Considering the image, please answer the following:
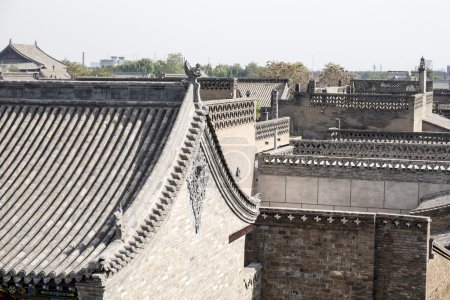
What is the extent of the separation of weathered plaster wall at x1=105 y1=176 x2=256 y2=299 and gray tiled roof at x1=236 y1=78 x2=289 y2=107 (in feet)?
118

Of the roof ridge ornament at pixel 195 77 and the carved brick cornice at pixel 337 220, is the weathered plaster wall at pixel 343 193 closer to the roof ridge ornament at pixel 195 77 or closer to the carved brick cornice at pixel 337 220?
the carved brick cornice at pixel 337 220

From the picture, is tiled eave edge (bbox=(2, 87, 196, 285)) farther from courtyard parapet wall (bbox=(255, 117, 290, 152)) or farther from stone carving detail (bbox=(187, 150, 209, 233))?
courtyard parapet wall (bbox=(255, 117, 290, 152))

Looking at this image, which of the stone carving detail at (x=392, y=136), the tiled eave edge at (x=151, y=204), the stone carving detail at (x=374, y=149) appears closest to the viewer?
the tiled eave edge at (x=151, y=204)

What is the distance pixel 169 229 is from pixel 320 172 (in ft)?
39.9

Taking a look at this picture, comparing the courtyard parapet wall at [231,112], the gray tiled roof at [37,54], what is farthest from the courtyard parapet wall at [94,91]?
the gray tiled roof at [37,54]

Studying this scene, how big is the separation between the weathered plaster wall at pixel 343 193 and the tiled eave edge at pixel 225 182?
24.7 ft

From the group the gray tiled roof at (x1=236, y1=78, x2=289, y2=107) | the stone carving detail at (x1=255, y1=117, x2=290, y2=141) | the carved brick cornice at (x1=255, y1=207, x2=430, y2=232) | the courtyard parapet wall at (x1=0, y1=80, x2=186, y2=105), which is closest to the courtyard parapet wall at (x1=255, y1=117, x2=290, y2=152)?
the stone carving detail at (x1=255, y1=117, x2=290, y2=141)

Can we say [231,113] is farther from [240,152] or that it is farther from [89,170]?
[89,170]

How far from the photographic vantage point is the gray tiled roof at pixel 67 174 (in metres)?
13.1

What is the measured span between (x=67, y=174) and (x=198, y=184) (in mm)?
2511

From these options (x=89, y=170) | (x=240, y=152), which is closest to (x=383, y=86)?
(x=240, y=152)

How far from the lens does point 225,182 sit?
1681 centimetres

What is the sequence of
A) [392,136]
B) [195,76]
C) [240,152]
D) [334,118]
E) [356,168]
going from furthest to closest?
[334,118]
[392,136]
[240,152]
[356,168]
[195,76]

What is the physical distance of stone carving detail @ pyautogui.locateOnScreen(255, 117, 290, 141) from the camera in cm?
3083
